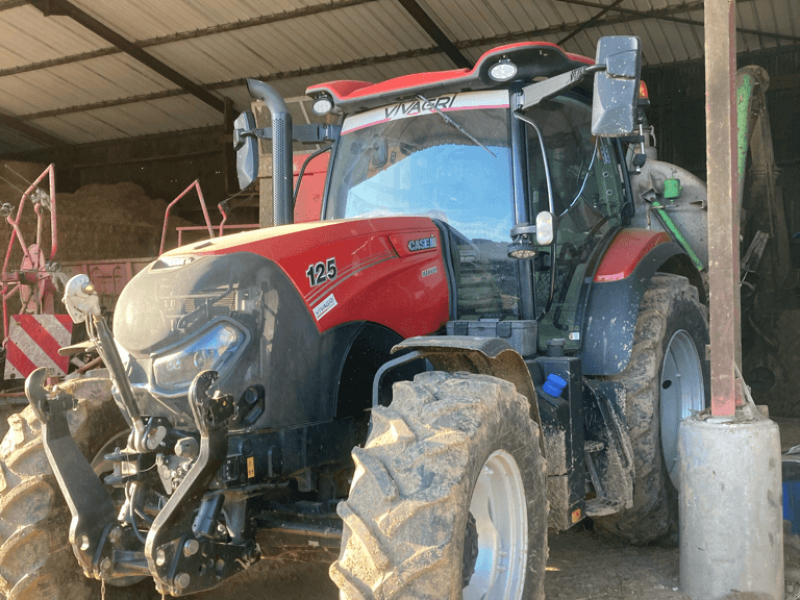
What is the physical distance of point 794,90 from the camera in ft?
34.8

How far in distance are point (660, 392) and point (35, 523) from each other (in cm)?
284

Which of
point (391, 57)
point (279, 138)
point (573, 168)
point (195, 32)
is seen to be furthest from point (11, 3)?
point (573, 168)

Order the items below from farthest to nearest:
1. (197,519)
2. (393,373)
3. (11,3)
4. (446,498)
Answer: (11,3)
(393,373)
(197,519)
(446,498)

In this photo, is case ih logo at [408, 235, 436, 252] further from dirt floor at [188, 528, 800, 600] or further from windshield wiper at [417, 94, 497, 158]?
dirt floor at [188, 528, 800, 600]

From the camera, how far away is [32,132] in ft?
56.6

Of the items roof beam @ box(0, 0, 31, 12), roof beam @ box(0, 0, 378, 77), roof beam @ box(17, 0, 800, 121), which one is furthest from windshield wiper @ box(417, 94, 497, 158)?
roof beam @ box(0, 0, 31, 12)

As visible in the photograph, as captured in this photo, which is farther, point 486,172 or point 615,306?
point 615,306

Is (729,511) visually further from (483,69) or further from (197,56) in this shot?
(197,56)

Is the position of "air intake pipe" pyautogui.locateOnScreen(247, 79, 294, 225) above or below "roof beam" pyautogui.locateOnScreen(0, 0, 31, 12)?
below

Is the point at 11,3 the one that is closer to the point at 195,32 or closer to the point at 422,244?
the point at 195,32

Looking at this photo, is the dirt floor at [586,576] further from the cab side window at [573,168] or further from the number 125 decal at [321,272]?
the cab side window at [573,168]

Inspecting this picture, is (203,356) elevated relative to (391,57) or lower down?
lower down

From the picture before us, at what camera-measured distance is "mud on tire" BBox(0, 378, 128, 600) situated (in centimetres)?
287

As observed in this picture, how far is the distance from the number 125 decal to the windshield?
72cm
